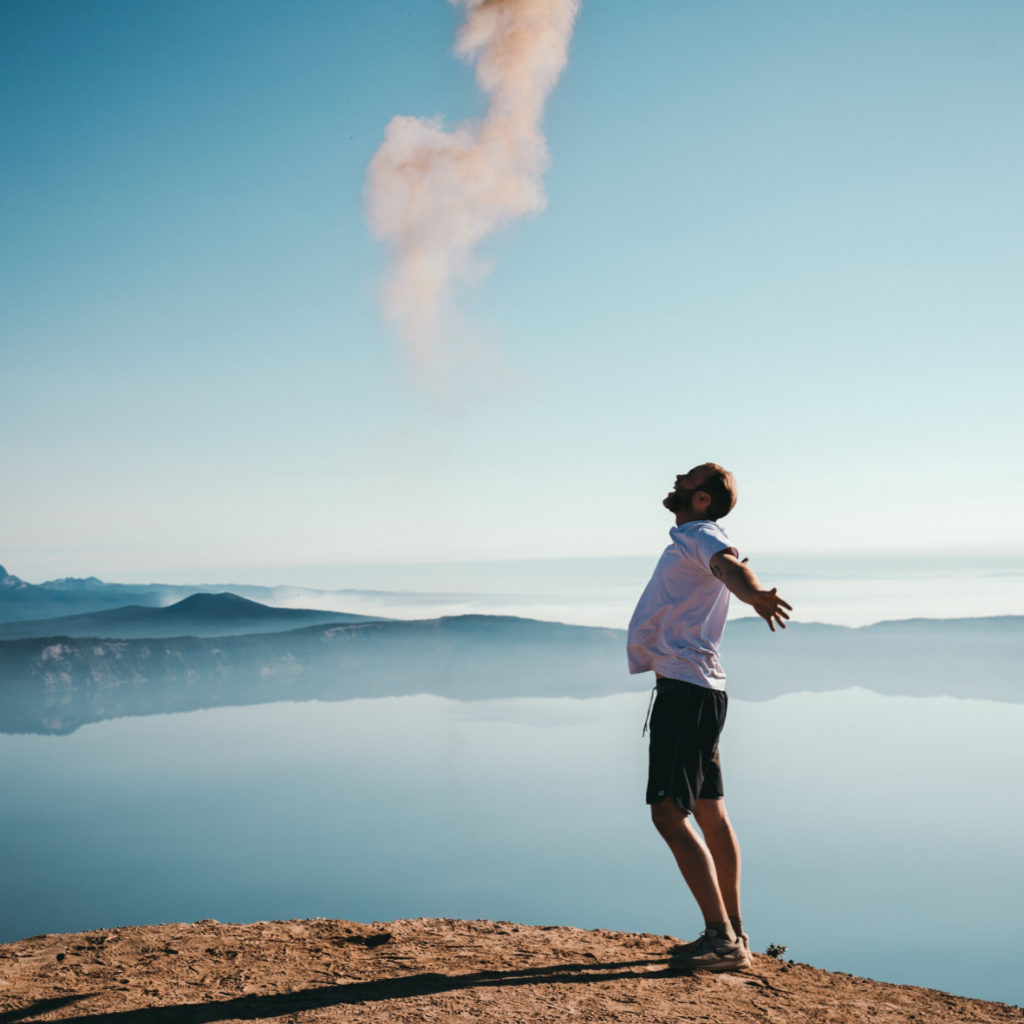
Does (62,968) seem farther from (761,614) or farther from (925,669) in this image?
(925,669)

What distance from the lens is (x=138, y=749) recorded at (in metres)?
134

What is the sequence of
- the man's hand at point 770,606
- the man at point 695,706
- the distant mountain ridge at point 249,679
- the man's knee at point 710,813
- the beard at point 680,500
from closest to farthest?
the man's hand at point 770,606 < the man at point 695,706 < the man's knee at point 710,813 < the beard at point 680,500 < the distant mountain ridge at point 249,679

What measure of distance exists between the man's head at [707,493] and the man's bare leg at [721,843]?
4.35ft

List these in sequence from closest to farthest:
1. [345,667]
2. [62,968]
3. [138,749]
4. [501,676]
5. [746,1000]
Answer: [746,1000] < [62,968] < [138,749] < [345,667] < [501,676]

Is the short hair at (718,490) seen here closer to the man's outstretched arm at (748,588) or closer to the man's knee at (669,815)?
the man's outstretched arm at (748,588)

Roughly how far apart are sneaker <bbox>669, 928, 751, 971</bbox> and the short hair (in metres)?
1.91

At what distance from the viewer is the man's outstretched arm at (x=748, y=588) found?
2656mm

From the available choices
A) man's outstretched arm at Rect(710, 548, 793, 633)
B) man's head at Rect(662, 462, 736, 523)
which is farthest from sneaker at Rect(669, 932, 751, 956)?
man's head at Rect(662, 462, 736, 523)

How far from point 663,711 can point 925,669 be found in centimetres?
23022

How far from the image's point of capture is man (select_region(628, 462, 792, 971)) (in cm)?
307

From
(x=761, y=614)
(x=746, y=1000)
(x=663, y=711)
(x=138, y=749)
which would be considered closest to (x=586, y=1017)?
(x=746, y=1000)

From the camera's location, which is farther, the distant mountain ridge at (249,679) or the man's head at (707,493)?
the distant mountain ridge at (249,679)

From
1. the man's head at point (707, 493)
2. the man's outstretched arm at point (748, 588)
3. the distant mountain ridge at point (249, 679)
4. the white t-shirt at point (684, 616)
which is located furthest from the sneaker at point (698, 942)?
the distant mountain ridge at point (249, 679)

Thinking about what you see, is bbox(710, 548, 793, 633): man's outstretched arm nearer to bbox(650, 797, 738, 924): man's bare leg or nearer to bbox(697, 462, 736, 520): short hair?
bbox(697, 462, 736, 520): short hair
